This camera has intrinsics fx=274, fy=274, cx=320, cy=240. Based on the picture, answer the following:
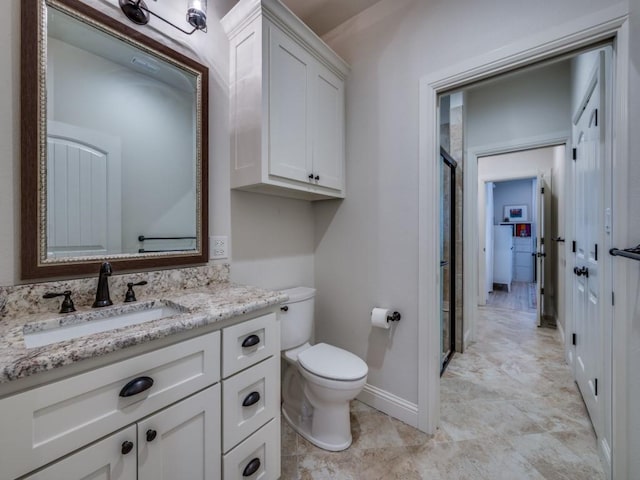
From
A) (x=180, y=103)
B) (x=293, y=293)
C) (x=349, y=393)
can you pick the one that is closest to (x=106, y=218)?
(x=180, y=103)

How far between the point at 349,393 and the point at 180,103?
5.69 ft

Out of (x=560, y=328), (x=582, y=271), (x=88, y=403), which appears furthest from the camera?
(x=560, y=328)

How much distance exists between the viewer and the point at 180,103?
140cm

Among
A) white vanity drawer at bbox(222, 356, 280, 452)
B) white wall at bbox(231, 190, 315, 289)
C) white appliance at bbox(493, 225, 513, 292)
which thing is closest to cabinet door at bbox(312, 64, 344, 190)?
white wall at bbox(231, 190, 315, 289)

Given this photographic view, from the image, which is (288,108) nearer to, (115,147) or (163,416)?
(115,147)

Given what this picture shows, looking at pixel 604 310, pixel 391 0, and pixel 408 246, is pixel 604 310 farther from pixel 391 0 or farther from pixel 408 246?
pixel 391 0

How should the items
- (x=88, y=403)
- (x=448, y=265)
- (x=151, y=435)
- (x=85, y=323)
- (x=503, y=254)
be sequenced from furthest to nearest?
1. (x=503, y=254)
2. (x=448, y=265)
3. (x=85, y=323)
4. (x=151, y=435)
5. (x=88, y=403)

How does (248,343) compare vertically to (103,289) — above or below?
below

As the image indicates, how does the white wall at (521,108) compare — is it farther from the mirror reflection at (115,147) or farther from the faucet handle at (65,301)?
the faucet handle at (65,301)

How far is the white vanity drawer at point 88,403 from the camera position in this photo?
0.59 m

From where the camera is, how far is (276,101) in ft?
4.82

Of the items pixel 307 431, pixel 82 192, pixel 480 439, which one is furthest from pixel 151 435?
pixel 480 439

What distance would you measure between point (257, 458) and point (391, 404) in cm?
99

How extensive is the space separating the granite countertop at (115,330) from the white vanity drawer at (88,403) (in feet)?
0.20
